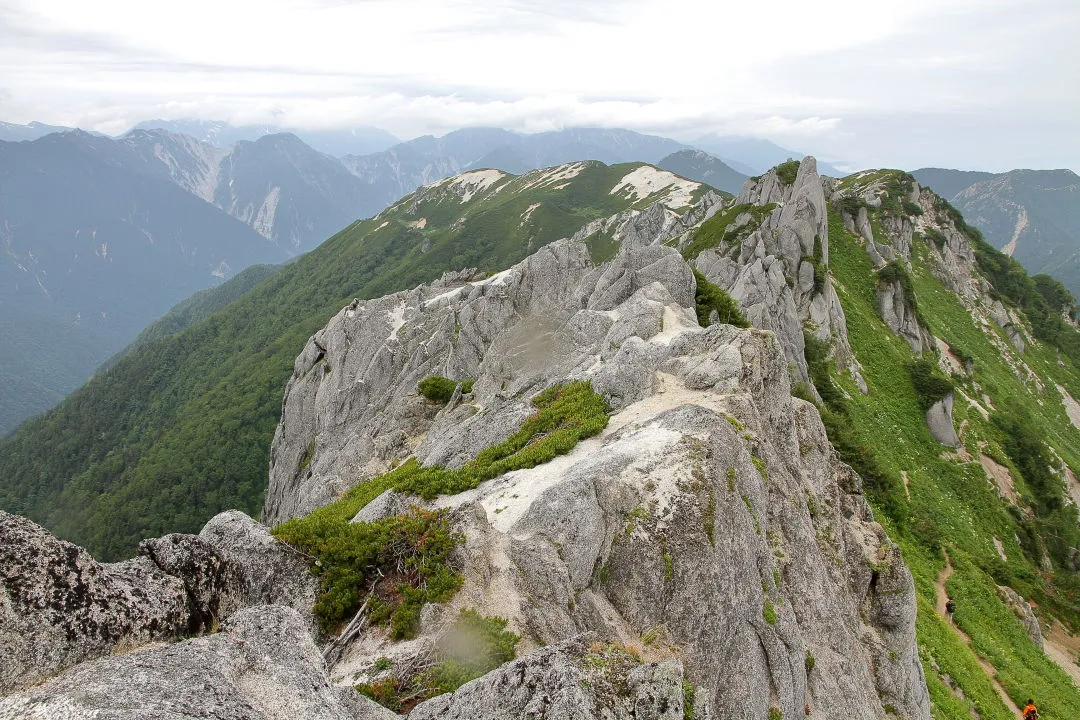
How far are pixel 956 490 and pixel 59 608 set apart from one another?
179 ft

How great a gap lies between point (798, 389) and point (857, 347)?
20498 millimetres

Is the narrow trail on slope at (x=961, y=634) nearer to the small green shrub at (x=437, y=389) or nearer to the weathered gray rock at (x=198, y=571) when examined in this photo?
the small green shrub at (x=437, y=389)

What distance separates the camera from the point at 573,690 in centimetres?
930

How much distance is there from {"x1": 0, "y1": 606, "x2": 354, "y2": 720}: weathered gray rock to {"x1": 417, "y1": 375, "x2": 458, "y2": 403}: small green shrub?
33729mm

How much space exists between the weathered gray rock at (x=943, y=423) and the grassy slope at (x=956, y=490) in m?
0.83

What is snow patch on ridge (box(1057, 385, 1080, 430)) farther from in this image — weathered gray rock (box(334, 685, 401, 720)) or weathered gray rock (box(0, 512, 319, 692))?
weathered gray rock (box(0, 512, 319, 692))

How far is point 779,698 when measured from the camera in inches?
606

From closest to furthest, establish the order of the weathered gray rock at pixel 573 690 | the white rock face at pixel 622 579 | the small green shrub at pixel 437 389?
the white rock face at pixel 622 579 → the weathered gray rock at pixel 573 690 → the small green shrub at pixel 437 389

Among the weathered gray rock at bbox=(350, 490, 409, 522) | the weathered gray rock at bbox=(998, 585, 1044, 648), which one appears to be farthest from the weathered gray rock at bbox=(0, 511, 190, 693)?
the weathered gray rock at bbox=(998, 585, 1044, 648)

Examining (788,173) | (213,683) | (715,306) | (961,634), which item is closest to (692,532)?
(213,683)

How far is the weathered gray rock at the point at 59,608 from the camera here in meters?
7.94

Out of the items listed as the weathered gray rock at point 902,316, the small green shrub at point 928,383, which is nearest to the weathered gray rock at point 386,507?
the small green shrub at point 928,383

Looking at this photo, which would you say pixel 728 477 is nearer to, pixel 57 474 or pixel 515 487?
pixel 515 487

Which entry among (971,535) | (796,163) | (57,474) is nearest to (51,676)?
(971,535)
